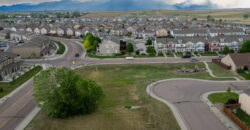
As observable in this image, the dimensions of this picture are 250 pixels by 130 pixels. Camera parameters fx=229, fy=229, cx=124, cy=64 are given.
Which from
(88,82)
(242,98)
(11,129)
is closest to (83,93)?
(88,82)

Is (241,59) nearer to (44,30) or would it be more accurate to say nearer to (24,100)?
(24,100)

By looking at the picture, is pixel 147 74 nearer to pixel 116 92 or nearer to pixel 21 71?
pixel 116 92

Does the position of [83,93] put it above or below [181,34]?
below

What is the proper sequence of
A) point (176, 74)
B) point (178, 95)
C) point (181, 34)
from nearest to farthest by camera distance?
point (178, 95) → point (176, 74) → point (181, 34)

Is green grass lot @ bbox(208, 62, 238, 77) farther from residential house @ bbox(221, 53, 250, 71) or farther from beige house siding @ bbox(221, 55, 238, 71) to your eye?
residential house @ bbox(221, 53, 250, 71)

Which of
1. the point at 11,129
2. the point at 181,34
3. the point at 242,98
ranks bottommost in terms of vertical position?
the point at 11,129

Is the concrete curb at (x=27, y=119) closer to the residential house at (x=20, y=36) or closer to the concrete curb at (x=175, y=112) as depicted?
the concrete curb at (x=175, y=112)

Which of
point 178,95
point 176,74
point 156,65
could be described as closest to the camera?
point 178,95
